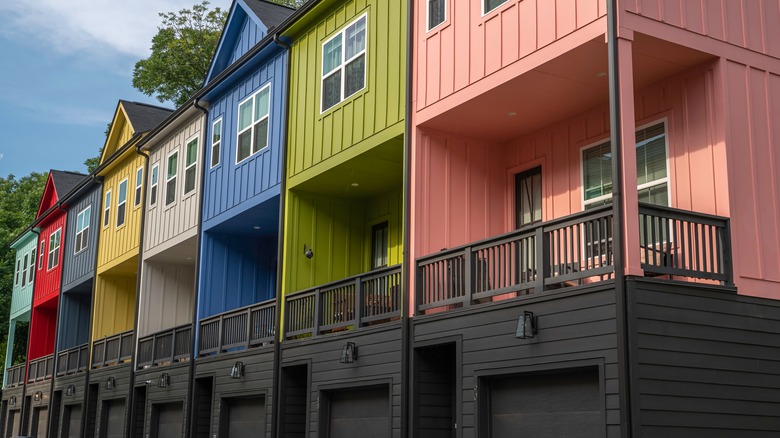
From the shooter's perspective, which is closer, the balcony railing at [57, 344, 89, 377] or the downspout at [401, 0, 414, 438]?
the downspout at [401, 0, 414, 438]

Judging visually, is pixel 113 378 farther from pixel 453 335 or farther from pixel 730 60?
pixel 730 60

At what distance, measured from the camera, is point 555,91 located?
43.7 ft

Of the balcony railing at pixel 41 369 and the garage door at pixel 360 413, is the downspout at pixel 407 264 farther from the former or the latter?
the balcony railing at pixel 41 369

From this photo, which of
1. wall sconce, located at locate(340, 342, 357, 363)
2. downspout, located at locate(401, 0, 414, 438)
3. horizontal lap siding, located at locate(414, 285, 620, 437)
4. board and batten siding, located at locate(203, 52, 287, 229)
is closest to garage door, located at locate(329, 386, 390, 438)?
wall sconce, located at locate(340, 342, 357, 363)

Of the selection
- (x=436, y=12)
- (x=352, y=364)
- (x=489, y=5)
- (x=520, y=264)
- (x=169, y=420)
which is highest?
(x=436, y=12)

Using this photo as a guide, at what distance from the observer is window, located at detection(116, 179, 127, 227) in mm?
28625

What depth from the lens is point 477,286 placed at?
13.1 m

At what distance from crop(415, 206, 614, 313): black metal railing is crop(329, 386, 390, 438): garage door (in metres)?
1.97

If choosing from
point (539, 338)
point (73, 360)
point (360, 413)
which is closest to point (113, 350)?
point (73, 360)

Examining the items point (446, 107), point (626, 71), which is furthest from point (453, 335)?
point (626, 71)

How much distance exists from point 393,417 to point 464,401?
190 centimetres

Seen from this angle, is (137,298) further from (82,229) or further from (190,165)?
(82,229)

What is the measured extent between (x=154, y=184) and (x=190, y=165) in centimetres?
293

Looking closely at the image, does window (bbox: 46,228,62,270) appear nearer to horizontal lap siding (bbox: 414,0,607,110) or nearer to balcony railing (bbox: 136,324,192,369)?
balcony railing (bbox: 136,324,192,369)
